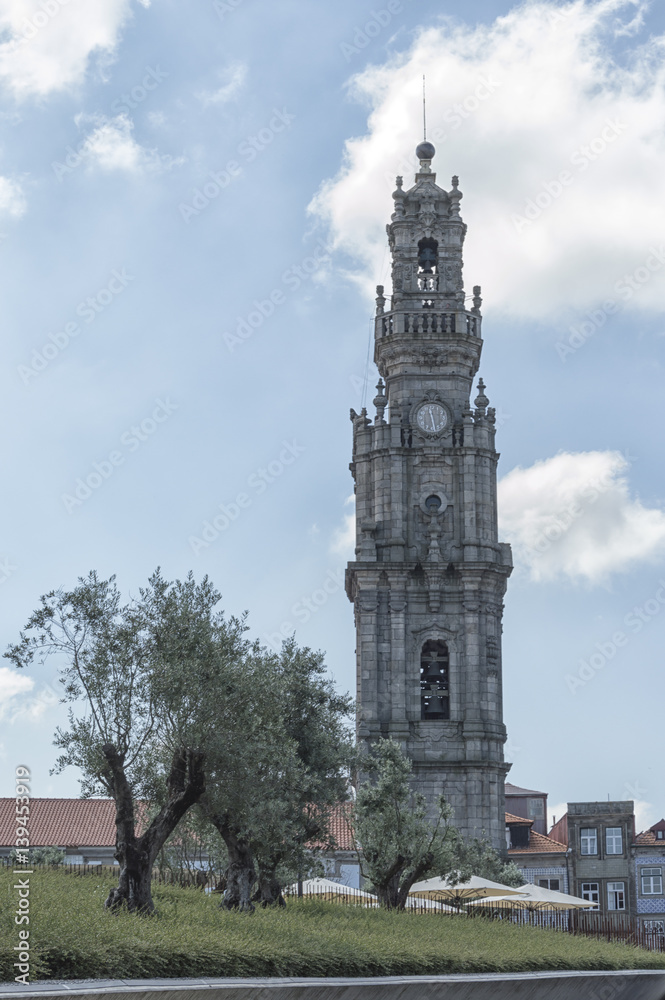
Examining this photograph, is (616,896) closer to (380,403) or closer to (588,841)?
(588,841)

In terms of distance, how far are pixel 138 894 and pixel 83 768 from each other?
A: 10.3 feet

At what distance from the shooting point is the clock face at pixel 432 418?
2862 inches

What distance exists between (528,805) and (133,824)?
76464mm

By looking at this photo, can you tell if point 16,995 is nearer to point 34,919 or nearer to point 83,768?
point 34,919

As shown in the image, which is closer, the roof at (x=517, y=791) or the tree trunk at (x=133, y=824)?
the tree trunk at (x=133, y=824)

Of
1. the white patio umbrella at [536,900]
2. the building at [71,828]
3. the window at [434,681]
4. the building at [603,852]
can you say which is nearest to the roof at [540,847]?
the building at [603,852]

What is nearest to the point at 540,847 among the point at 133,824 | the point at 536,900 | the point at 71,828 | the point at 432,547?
the point at 432,547

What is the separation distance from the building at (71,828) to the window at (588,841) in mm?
30693

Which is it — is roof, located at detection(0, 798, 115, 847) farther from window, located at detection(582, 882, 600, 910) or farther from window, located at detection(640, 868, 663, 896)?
window, located at detection(640, 868, 663, 896)

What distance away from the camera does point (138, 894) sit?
2891 cm

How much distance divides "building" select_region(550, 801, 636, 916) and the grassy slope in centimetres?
4675

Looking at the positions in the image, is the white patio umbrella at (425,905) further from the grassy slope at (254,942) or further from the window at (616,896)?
the window at (616,896)

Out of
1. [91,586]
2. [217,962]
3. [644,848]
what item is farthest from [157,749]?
[644,848]

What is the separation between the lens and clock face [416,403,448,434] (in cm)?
7269
